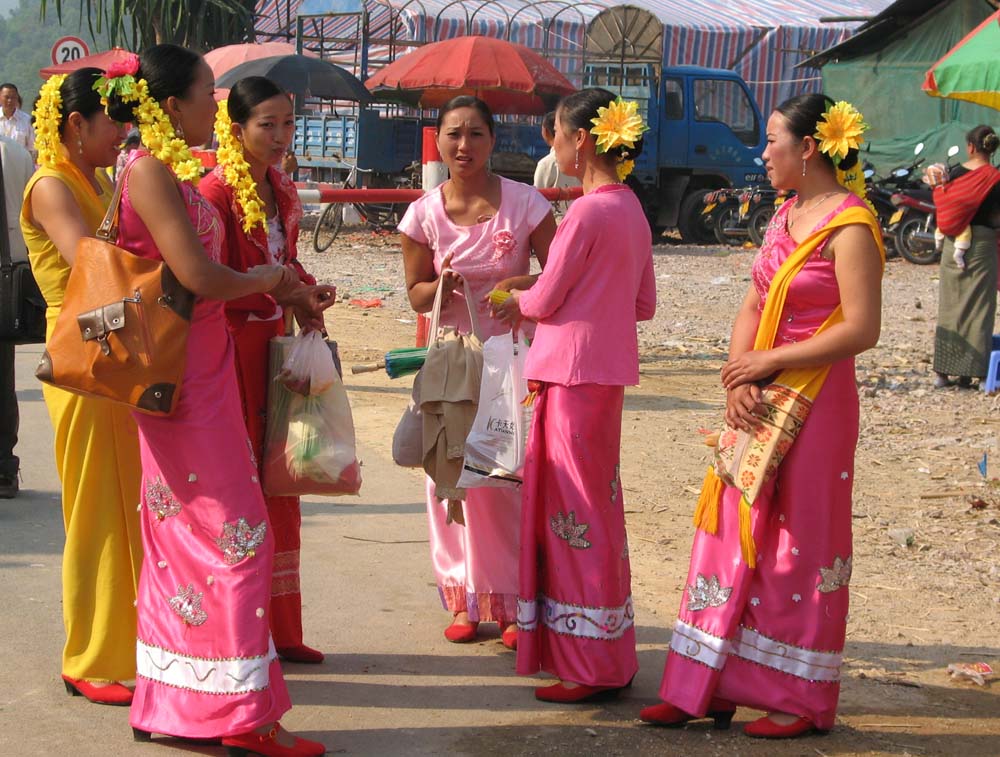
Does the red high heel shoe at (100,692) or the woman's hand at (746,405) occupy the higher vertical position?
the woman's hand at (746,405)

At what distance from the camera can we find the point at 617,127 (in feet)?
13.7

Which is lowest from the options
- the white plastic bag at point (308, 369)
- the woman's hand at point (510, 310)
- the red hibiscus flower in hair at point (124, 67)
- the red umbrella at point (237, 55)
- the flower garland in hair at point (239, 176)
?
the white plastic bag at point (308, 369)

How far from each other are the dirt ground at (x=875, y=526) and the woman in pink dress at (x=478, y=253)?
25.0 inches

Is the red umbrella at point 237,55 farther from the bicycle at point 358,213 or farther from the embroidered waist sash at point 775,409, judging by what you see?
the embroidered waist sash at point 775,409

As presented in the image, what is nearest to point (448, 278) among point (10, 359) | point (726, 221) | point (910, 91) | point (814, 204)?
point (814, 204)

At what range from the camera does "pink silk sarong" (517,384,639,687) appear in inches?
168

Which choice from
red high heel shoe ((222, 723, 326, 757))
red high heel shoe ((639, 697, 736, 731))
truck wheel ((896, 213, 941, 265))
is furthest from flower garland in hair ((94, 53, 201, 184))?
truck wheel ((896, 213, 941, 265))

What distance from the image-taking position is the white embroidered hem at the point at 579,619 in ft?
14.0

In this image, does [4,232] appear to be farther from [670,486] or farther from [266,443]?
[670,486]

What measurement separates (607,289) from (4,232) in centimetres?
285

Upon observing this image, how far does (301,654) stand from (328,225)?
15482 millimetres

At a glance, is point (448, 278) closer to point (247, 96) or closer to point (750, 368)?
point (247, 96)

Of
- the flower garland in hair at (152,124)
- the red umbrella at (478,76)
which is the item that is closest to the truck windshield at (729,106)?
the red umbrella at (478,76)

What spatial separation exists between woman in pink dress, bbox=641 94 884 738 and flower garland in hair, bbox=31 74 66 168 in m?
2.13
